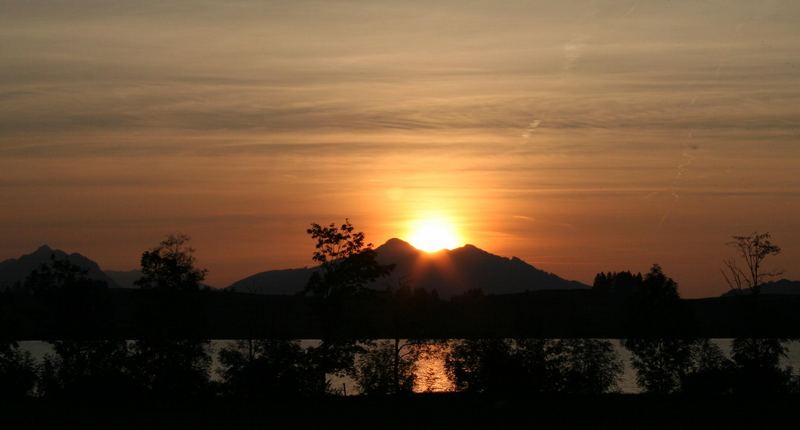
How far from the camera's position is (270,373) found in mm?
77688

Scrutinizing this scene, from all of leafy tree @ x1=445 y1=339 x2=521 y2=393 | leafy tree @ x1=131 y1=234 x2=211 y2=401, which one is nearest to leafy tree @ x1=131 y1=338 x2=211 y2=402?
leafy tree @ x1=131 y1=234 x2=211 y2=401

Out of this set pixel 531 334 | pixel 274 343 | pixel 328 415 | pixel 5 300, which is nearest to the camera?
pixel 328 415

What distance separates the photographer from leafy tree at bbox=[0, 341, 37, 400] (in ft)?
275

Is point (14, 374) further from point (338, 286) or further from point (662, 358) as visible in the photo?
point (662, 358)

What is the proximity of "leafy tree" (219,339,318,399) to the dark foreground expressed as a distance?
18.5 ft

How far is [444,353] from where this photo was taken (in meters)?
94.7

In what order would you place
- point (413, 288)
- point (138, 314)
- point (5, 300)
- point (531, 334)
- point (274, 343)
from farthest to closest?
point (413, 288), point (5, 300), point (531, 334), point (274, 343), point (138, 314)

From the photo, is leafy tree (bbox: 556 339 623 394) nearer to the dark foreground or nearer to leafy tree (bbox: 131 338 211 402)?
the dark foreground

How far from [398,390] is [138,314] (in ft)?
77.5

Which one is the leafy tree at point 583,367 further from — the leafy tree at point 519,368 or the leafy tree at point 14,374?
the leafy tree at point 14,374

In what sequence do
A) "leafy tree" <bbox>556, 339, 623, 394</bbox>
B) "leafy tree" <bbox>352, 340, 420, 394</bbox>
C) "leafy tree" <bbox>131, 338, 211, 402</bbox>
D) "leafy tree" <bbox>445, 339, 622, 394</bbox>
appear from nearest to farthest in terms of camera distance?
1. "leafy tree" <bbox>131, 338, 211, 402</bbox>
2. "leafy tree" <bbox>445, 339, 622, 394</bbox>
3. "leafy tree" <bbox>556, 339, 623, 394</bbox>
4. "leafy tree" <bbox>352, 340, 420, 394</bbox>

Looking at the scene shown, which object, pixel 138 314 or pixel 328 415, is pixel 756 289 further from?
pixel 138 314

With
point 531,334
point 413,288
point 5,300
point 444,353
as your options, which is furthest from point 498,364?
point 5,300

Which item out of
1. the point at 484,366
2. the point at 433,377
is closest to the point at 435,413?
the point at 484,366
